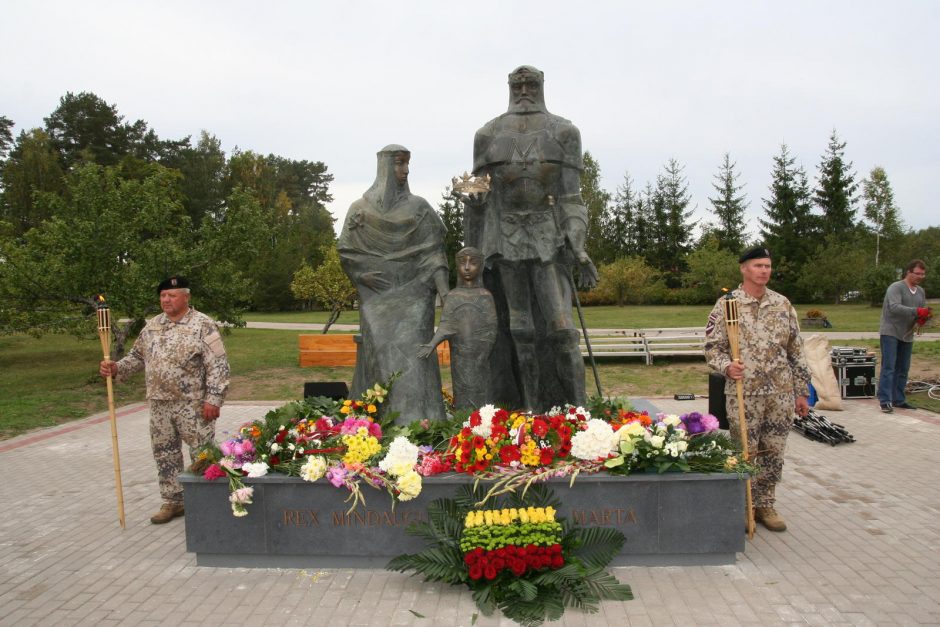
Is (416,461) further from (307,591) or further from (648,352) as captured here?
(648,352)

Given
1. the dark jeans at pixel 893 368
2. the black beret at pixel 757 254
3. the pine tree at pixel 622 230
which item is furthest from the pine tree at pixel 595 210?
the black beret at pixel 757 254

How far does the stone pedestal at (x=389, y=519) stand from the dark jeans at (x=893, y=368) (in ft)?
20.6

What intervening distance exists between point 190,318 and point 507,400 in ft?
8.98

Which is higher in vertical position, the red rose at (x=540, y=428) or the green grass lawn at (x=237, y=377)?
the red rose at (x=540, y=428)

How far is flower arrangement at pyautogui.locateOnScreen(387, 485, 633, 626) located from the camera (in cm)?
375

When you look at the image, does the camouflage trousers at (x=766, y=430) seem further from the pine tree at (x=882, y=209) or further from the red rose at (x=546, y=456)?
the pine tree at (x=882, y=209)

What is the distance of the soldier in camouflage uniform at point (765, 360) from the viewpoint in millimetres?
4836

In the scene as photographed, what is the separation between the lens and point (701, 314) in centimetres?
2789

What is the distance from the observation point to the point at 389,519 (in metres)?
4.36

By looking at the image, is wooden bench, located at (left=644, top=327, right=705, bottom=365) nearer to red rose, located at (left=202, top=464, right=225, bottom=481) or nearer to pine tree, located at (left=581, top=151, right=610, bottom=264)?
red rose, located at (left=202, top=464, right=225, bottom=481)

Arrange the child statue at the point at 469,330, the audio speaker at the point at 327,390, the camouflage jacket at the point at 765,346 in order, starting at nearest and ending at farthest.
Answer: the camouflage jacket at the point at 765,346, the child statue at the point at 469,330, the audio speaker at the point at 327,390

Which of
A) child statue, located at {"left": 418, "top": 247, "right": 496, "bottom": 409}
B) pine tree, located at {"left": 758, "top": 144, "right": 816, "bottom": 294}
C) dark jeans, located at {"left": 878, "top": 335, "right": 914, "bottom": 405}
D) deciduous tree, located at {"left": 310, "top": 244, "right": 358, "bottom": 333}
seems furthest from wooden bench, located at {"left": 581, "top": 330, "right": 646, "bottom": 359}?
pine tree, located at {"left": 758, "top": 144, "right": 816, "bottom": 294}

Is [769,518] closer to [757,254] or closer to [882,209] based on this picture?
[757,254]

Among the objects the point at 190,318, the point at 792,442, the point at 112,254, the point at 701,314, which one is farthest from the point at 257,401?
the point at 701,314
